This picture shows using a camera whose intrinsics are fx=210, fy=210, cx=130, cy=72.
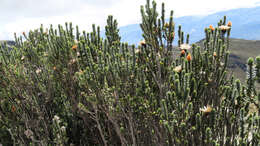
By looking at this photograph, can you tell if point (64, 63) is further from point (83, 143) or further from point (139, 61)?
point (83, 143)

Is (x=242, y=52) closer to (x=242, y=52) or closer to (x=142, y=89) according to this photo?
(x=242, y=52)

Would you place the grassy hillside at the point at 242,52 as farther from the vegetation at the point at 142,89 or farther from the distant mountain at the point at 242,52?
the vegetation at the point at 142,89

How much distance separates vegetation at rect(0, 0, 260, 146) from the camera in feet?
8.96

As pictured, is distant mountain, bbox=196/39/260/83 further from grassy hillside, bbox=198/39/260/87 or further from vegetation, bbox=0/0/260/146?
vegetation, bbox=0/0/260/146

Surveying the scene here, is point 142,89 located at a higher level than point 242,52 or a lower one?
higher

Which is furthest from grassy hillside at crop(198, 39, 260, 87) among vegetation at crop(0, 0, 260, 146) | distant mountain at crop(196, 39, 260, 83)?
vegetation at crop(0, 0, 260, 146)

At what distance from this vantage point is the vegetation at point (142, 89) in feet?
8.96

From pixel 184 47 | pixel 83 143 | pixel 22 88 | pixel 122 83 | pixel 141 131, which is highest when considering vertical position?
pixel 184 47

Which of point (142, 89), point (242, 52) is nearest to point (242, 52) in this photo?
point (242, 52)

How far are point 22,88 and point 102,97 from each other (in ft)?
7.38

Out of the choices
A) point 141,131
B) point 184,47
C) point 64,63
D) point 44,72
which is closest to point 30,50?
point 44,72

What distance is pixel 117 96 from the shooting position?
10.7ft

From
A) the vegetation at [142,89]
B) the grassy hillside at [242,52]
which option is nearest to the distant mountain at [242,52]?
the grassy hillside at [242,52]

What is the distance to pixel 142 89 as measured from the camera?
346cm
